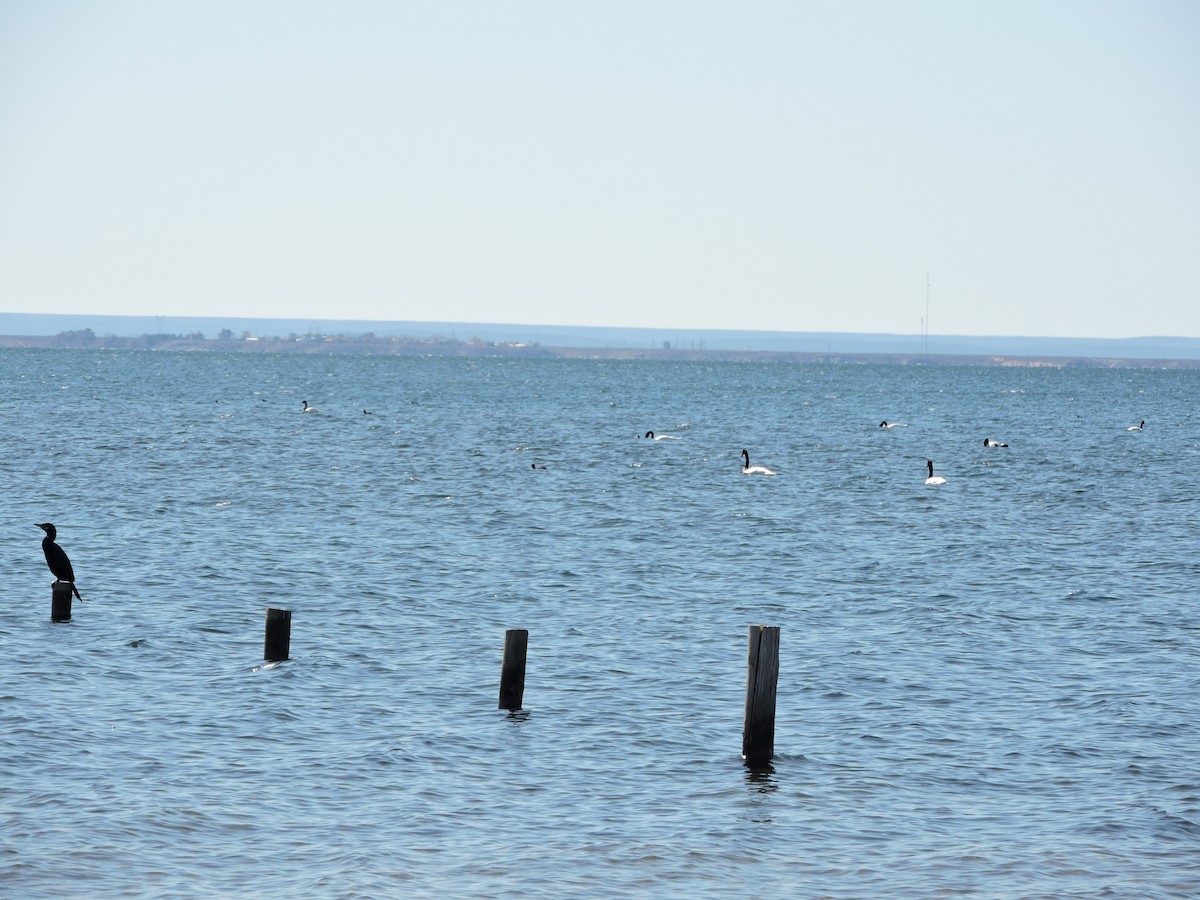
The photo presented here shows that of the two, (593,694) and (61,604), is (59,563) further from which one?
(593,694)

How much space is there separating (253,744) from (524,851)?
4668 millimetres

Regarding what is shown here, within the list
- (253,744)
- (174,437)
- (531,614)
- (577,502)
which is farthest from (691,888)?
(174,437)

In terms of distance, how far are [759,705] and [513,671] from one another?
144 inches

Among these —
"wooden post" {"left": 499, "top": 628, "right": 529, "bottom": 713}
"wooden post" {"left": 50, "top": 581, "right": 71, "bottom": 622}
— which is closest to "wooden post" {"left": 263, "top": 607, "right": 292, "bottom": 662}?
"wooden post" {"left": 499, "top": 628, "right": 529, "bottom": 713}

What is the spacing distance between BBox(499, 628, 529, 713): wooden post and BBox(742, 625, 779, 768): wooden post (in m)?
3.42

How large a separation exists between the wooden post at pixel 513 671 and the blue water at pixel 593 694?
0.96ft

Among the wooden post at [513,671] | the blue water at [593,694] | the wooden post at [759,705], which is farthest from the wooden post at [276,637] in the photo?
the wooden post at [759,705]

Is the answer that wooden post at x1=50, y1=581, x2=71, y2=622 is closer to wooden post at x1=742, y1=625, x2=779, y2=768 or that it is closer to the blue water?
the blue water

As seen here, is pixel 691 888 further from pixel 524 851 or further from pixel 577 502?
pixel 577 502

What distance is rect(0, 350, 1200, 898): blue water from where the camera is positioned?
13.6 m

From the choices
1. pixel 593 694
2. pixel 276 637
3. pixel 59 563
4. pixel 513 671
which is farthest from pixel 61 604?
pixel 593 694

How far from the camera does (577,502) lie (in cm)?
4684

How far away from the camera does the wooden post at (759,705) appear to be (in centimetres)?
1647

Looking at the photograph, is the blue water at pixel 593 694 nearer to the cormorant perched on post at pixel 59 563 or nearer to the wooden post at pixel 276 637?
the wooden post at pixel 276 637
